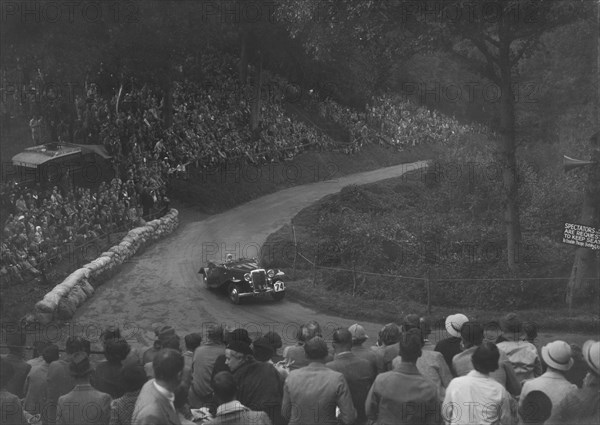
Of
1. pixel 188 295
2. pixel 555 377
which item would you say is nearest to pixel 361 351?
pixel 555 377

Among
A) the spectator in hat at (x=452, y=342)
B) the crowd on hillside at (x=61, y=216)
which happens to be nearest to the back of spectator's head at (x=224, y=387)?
the spectator in hat at (x=452, y=342)

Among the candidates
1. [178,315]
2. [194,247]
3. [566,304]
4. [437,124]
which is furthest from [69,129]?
[437,124]

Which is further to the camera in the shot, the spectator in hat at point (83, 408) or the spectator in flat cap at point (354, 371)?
the spectator in flat cap at point (354, 371)

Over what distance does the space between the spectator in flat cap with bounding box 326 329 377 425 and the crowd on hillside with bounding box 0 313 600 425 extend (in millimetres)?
10

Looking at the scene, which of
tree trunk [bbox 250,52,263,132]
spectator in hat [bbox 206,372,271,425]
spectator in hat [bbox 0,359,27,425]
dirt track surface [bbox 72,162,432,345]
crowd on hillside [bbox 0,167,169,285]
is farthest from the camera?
tree trunk [bbox 250,52,263,132]

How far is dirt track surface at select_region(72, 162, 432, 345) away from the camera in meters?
19.1

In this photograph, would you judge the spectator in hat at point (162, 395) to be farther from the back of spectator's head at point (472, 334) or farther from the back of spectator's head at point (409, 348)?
the back of spectator's head at point (472, 334)

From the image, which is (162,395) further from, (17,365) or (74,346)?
(17,365)

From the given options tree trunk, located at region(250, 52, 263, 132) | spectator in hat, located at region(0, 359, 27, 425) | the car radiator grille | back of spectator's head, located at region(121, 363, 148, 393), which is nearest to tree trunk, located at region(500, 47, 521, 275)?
the car radiator grille

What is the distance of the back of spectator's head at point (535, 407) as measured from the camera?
22.0 ft

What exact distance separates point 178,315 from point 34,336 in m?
3.85

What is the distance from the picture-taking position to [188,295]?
21656mm

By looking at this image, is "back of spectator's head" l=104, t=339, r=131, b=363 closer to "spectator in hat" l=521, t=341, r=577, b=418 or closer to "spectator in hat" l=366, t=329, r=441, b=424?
"spectator in hat" l=366, t=329, r=441, b=424

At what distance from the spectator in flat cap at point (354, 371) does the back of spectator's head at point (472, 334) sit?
1.16 meters
